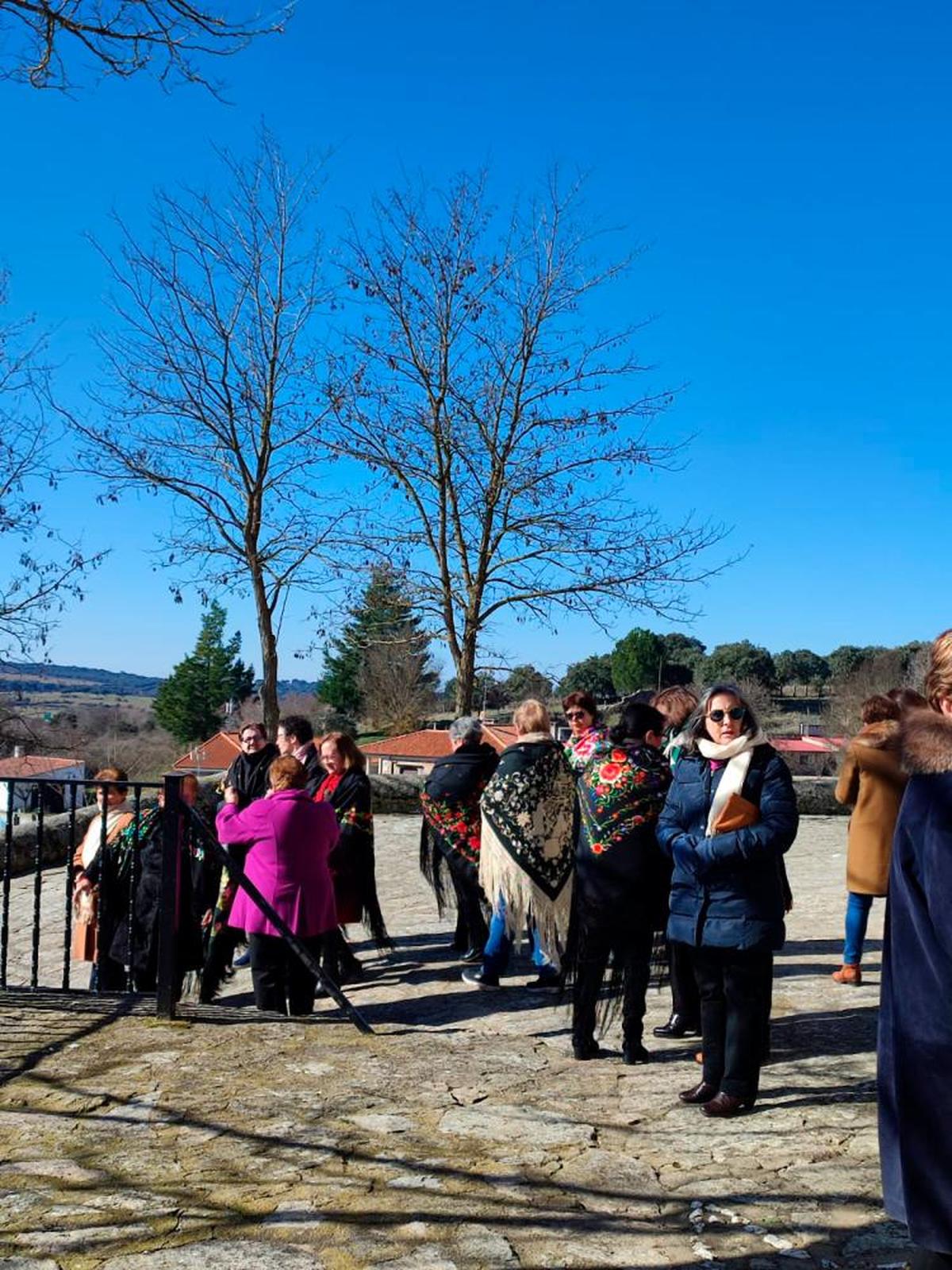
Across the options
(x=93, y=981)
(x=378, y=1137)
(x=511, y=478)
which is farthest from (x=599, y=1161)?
(x=511, y=478)

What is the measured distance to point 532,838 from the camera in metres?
6.22

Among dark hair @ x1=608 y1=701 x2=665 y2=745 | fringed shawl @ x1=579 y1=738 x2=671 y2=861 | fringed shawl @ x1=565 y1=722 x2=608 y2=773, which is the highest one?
dark hair @ x1=608 y1=701 x2=665 y2=745

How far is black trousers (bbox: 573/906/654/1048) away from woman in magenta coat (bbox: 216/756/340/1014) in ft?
5.53

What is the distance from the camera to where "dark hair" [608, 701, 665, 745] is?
557 centimetres

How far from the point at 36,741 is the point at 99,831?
9.44 metres

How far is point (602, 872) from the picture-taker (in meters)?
5.28

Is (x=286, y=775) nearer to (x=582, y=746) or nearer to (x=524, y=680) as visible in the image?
(x=582, y=746)

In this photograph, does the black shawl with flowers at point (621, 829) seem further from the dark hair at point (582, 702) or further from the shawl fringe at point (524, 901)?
the dark hair at point (582, 702)

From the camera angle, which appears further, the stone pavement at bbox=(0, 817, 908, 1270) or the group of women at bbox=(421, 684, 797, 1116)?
the group of women at bbox=(421, 684, 797, 1116)

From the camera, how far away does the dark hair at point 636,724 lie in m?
5.57

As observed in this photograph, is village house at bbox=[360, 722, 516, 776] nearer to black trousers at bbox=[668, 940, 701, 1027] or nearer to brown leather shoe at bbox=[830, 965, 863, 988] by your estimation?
brown leather shoe at bbox=[830, 965, 863, 988]

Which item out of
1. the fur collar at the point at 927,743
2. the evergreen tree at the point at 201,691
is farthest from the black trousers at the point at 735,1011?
the evergreen tree at the point at 201,691

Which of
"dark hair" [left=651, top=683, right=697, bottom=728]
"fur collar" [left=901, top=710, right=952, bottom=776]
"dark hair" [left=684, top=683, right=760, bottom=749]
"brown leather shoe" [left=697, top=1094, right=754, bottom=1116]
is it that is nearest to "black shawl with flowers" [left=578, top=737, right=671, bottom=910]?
"dark hair" [left=684, top=683, right=760, bottom=749]

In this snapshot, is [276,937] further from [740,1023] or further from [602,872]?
[740,1023]
